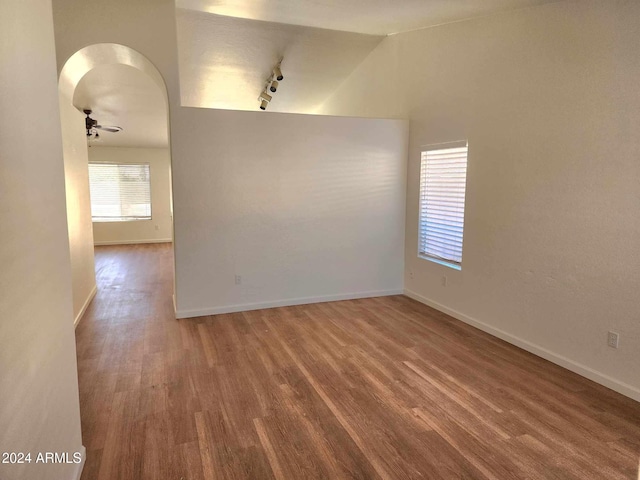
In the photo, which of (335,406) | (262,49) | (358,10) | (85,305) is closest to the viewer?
(335,406)

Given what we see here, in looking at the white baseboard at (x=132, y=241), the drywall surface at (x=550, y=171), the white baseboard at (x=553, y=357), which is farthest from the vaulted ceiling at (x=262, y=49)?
the white baseboard at (x=132, y=241)

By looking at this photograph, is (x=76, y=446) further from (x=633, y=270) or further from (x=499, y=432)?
(x=633, y=270)

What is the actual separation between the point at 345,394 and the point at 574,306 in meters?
2.01

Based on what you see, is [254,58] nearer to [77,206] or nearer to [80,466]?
[77,206]

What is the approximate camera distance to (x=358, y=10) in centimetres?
409

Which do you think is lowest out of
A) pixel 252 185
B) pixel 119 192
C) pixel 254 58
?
pixel 119 192

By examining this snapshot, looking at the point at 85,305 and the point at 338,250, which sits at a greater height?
the point at 338,250

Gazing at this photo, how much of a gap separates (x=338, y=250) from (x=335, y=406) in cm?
266

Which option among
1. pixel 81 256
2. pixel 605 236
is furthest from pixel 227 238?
pixel 605 236

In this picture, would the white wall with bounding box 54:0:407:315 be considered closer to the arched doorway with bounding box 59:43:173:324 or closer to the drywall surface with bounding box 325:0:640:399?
the arched doorway with bounding box 59:43:173:324

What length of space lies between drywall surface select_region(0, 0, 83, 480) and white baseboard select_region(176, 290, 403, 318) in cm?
260

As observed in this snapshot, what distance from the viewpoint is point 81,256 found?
4910 mm

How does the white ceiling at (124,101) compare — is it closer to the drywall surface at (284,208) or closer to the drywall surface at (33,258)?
the drywall surface at (284,208)

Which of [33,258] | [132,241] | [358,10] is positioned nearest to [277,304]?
[358,10]
